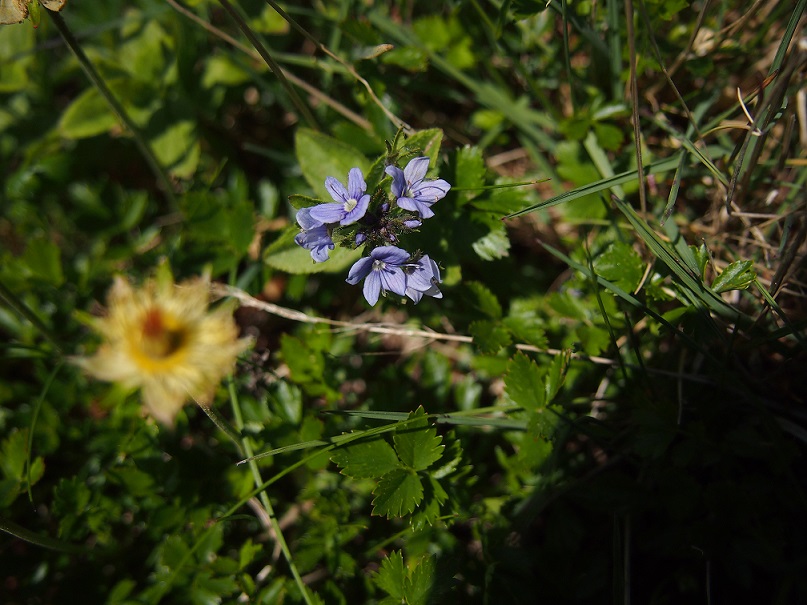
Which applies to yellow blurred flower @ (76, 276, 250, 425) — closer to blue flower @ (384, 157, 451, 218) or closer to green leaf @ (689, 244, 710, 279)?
blue flower @ (384, 157, 451, 218)

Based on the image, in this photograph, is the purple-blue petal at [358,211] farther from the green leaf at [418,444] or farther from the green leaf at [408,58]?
the green leaf at [408,58]

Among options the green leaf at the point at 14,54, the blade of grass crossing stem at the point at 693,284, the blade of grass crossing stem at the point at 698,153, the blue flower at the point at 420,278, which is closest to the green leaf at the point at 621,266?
the blade of grass crossing stem at the point at 693,284

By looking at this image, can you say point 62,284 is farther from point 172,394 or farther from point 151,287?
point 172,394

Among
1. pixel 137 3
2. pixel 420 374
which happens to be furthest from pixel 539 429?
pixel 137 3

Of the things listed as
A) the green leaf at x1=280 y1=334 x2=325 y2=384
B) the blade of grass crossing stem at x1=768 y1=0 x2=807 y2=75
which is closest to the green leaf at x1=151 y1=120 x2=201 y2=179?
the green leaf at x1=280 y1=334 x2=325 y2=384

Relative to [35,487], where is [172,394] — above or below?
above
